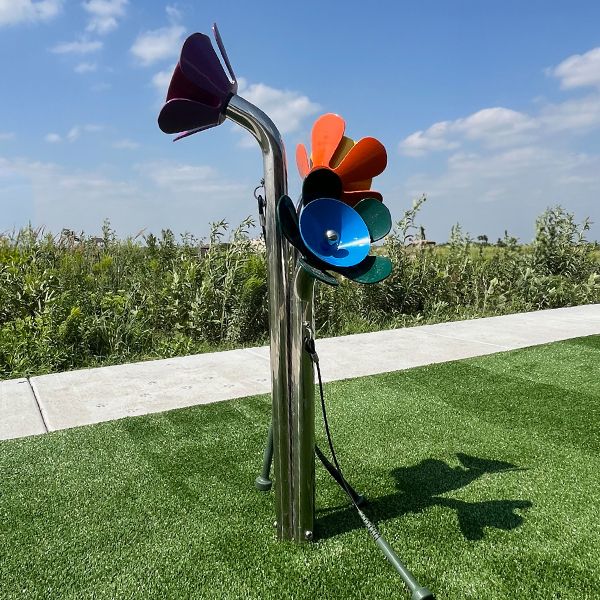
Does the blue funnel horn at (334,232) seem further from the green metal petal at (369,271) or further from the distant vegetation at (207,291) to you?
the distant vegetation at (207,291)

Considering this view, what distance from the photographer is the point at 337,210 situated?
6.02 ft

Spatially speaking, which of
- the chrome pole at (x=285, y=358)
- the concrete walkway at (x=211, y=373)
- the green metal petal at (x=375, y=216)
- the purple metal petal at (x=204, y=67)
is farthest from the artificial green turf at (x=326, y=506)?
the purple metal petal at (x=204, y=67)

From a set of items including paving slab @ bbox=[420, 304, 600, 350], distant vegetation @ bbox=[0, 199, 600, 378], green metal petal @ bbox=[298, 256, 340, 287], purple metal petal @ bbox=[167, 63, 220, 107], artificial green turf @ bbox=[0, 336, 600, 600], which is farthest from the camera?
paving slab @ bbox=[420, 304, 600, 350]

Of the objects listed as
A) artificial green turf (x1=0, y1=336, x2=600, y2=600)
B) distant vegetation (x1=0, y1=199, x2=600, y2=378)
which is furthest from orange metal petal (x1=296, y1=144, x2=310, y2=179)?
distant vegetation (x1=0, y1=199, x2=600, y2=378)

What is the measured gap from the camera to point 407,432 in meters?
3.49

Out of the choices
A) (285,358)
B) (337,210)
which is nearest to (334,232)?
(337,210)

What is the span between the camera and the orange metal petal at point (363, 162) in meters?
1.90

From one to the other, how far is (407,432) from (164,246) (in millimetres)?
5238

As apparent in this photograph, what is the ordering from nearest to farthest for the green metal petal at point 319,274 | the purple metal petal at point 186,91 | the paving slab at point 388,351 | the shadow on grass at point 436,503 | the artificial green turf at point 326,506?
the green metal petal at point 319,274 < the purple metal petal at point 186,91 < the artificial green turf at point 326,506 < the shadow on grass at point 436,503 < the paving slab at point 388,351

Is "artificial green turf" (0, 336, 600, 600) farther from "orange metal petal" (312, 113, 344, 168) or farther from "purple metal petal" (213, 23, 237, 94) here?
"purple metal petal" (213, 23, 237, 94)

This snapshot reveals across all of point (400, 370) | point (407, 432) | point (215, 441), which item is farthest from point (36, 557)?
point (400, 370)

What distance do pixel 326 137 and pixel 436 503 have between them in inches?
66.5

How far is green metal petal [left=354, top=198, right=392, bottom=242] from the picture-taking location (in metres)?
1.94

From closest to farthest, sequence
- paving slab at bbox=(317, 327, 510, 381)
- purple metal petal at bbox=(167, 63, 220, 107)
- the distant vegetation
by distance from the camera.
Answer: purple metal petal at bbox=(167, 63, 220, 107) < paving slab at bbox=(317, 327, 510, 381) < the distant vegetation
